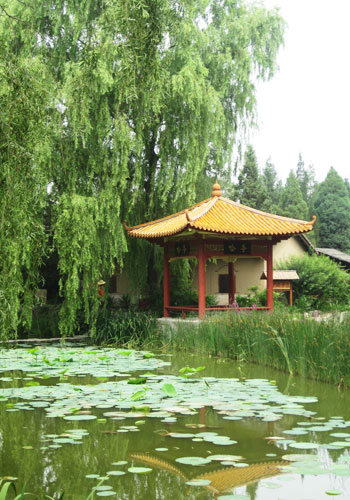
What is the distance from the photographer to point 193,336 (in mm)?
10656

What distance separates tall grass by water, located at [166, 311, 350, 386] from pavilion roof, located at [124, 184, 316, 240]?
2012 millimetres

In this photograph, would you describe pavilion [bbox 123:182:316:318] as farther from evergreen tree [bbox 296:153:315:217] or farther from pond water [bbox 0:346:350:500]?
evergreen tree [bbox 296:153:315:217]

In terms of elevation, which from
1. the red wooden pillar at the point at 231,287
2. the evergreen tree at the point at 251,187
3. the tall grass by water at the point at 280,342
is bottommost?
the tall grass by water at the point at 280,342

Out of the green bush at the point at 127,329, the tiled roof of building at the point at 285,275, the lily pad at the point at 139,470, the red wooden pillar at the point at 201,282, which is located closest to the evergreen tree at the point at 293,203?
the tiled roof of building at the point at 285,275

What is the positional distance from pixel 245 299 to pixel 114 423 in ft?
36.9

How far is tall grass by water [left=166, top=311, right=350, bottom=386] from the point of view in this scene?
6.89 metres

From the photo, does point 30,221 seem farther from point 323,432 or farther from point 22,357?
point 22,357

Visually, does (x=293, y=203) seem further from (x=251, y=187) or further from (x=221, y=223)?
(x=221, y=223)

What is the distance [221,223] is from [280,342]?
4.54 metres

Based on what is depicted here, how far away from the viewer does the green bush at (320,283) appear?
18609mm

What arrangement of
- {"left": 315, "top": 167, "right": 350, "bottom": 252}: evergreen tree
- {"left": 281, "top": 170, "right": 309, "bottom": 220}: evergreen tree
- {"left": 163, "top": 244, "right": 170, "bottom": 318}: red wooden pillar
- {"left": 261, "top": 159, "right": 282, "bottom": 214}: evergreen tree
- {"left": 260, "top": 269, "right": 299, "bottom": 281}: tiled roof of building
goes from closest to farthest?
{"left": 163, "top": 244, "right": 170, "bottom": 318}: red wooden pillar
{"left": 260, "top": 269, "right": 299, "bottom": 281}: tiled roof of building
{"left": 315, "top": 167, "right": 350, "bottom": 252}: evergreen tree
{"left": 281, "top": 170, "right": 309, "bottom": 220}: evergreen tree
{"left": 261, "top": 159, "right": 282, "bottom": 214}: evergreen tree

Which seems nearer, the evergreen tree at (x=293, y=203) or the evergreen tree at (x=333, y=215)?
the evergreen tree at (x=333, y=215)

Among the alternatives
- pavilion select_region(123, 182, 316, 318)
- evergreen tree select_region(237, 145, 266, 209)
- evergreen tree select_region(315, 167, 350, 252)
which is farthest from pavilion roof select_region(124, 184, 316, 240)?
evergreen tree select_region(237, 145, 266, 209)

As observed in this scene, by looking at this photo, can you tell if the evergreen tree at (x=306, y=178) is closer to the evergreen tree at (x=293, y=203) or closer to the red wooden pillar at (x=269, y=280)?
the evergreen tree at (x=293, y=203)
